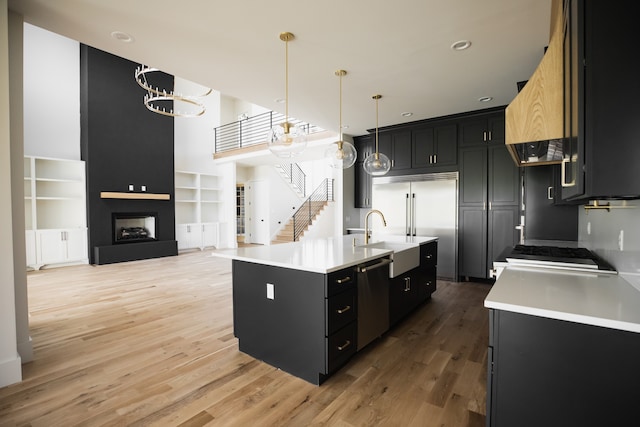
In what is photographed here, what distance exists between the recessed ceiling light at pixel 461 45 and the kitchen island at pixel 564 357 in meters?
2.39

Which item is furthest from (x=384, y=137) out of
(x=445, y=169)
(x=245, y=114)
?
(x=245, y=114)

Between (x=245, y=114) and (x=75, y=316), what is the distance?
30.8ft

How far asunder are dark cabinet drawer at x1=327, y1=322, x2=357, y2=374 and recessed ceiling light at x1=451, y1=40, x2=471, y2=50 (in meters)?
2.71

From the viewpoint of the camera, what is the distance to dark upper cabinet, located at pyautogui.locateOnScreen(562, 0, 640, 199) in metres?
1.06

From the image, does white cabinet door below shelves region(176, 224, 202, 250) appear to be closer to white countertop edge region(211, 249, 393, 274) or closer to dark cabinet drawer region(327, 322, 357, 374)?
white countertop edge region(211, 249, 393, 274)

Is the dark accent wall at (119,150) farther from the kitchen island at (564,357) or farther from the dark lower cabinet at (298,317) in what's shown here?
the kitchen island at (564,357)

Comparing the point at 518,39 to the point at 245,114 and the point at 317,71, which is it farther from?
the point at 245,114

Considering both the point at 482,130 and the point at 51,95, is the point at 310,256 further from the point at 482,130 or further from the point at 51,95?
the point at 51,95

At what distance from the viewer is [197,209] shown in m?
9.41

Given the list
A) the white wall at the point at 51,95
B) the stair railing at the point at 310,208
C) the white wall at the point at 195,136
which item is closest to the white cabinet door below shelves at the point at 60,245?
the white wall at the point at 51,95

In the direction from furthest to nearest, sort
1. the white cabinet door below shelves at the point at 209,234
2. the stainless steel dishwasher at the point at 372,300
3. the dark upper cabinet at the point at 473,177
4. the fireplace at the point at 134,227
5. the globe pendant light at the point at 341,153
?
the white cabinet door below shelves at the point at 209,234 → the fireplace at the point at 134,227 → the dark upper cabinet at the point at 473,177 → the globe pendant light at the point at 341,153 → the stainless steel dishwasher at the point at 372,300

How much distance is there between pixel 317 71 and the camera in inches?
138

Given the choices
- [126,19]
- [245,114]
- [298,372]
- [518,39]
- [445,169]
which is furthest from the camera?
[245,114]

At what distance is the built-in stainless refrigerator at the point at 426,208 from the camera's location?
5.32m
